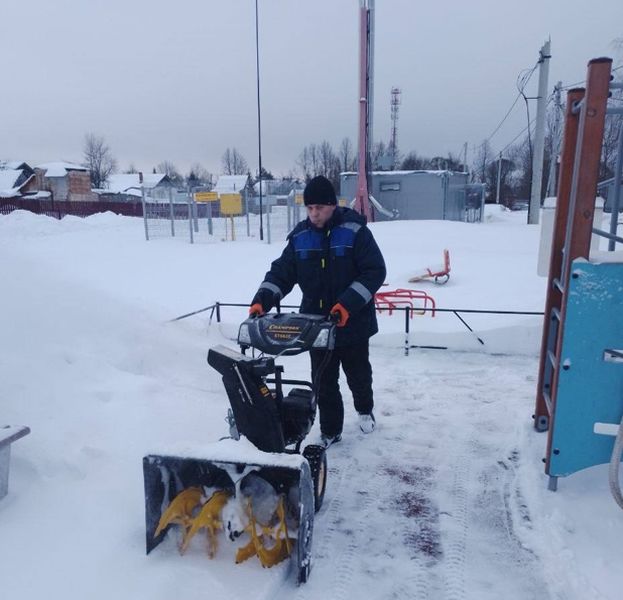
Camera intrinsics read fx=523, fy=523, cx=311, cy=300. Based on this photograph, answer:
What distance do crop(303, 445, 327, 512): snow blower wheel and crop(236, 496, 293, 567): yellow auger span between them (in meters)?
0.52

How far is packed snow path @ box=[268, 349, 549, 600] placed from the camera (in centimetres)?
269

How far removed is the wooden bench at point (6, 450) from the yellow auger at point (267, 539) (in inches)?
54.0

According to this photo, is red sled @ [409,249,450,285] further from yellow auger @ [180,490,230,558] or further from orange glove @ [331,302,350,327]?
yellow auger @ [180,490,230,558]

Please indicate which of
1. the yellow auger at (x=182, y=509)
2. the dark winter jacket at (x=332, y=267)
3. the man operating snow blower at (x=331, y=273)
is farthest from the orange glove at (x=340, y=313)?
the yellow auger at (x=182, y=509)

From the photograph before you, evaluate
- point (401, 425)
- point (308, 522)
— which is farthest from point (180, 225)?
point (308, 522)

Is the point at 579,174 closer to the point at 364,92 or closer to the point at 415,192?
the point at 364,92

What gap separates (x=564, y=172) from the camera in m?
3.73

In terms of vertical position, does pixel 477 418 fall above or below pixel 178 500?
below

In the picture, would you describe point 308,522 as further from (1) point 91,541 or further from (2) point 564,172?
(2) point 564,172

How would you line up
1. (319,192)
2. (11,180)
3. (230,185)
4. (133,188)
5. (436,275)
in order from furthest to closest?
(133,188)
(11,180)
(230,185)
(436,275)
(319,192)

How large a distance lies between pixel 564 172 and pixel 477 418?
7.46 ft

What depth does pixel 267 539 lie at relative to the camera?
2.66 metres

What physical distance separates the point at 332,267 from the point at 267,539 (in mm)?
1908

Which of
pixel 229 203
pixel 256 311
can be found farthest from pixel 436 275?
pixel 229 203
